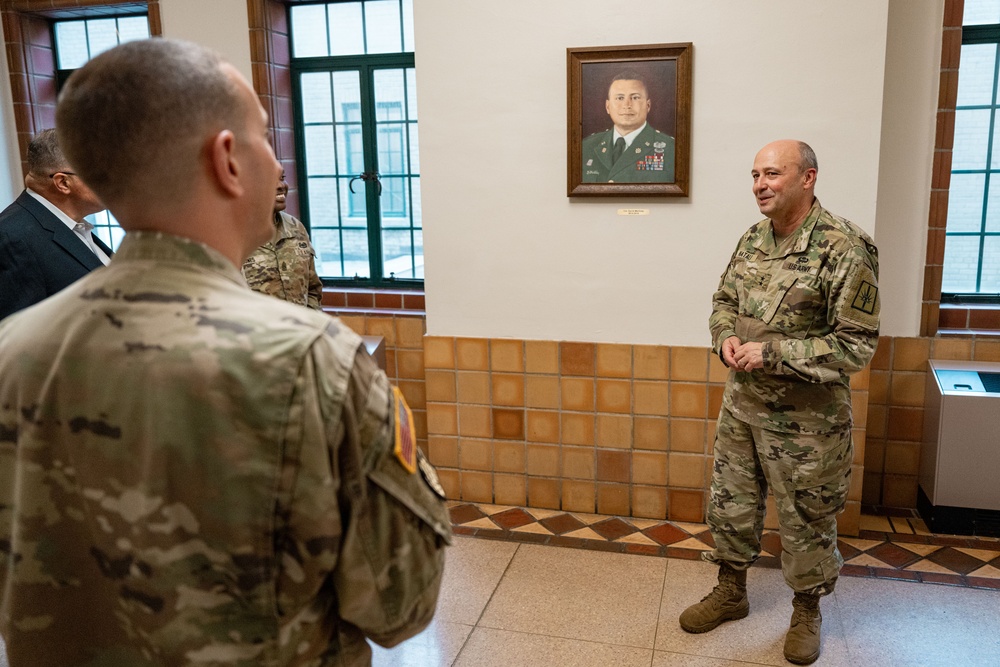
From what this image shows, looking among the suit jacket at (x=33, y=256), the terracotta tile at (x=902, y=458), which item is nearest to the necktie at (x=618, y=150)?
the terracotta tile at (x=902, y=458)

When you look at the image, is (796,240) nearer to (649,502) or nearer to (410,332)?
(649,502)

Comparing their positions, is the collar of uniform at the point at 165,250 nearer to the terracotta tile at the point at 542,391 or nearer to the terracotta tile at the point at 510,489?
the terracotta tile at the point at 542,391

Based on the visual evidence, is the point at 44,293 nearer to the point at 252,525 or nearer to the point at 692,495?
the point at 252,525

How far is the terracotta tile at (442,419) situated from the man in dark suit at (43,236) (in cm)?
168

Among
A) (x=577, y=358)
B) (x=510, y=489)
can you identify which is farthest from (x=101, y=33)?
(x=510, y=489)

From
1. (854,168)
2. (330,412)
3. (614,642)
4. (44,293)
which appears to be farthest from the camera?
(854,168)

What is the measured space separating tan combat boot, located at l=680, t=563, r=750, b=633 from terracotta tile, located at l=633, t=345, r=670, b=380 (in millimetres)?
939

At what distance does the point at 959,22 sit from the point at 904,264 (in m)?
0.97

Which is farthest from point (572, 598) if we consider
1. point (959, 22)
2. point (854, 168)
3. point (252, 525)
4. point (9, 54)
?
point (9, 54)

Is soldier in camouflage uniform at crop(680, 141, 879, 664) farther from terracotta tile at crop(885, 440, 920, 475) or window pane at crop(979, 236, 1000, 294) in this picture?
window pane at crop(979, 236, 1000, 294)

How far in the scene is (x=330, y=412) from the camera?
89 centimetres

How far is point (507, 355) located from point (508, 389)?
158mm

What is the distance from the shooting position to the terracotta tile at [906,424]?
3482mm

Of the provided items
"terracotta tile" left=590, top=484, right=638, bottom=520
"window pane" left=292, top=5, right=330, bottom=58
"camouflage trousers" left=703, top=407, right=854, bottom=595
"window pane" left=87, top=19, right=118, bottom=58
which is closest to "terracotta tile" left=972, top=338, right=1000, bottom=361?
"camouflage trousers" left=703, top=407, right=854, bottom=595
